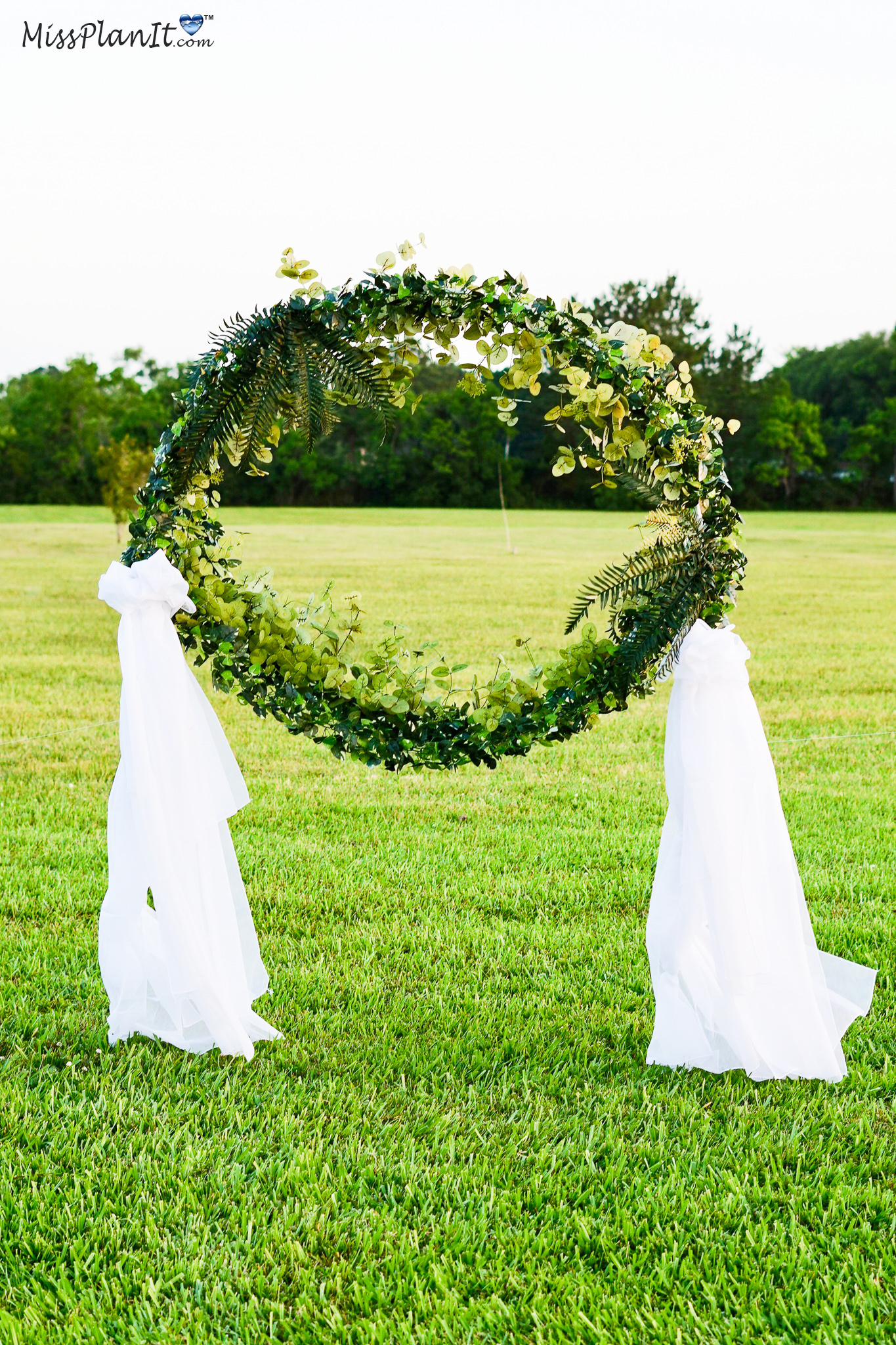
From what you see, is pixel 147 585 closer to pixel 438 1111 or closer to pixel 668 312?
pixel 438 1111

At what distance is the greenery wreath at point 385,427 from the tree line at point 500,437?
129 feet

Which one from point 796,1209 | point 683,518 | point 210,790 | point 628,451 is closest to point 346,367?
point 628,451

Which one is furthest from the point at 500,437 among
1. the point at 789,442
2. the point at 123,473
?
the point at 123,473

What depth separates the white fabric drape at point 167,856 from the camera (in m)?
3.26

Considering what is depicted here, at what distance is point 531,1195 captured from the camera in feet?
8.68

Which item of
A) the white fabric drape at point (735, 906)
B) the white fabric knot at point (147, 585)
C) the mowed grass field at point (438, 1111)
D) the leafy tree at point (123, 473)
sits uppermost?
the leafy tree at point (123, 473)

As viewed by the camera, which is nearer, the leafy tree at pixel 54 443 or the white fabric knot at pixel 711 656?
the white fabric knot at pixel 711 656

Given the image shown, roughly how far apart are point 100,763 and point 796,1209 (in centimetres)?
514

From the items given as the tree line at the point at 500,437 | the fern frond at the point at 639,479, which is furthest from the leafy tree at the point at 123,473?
the tree line at the point at 500,437

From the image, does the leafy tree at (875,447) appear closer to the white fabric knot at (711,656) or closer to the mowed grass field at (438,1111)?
the mowed grass field at (438,1111)

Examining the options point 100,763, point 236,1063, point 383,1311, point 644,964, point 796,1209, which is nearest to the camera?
point 383,1311

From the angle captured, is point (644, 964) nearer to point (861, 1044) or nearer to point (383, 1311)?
point (861, 1044)

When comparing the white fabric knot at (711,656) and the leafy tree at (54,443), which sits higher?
the leafy tree at (54,443)

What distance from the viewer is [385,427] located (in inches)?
133
